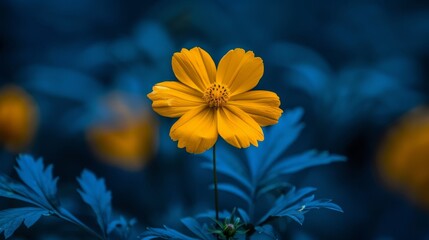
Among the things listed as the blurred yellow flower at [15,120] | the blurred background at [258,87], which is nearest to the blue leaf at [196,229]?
the blurred background at [258,87]

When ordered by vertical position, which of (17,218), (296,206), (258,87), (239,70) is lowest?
(17,218)

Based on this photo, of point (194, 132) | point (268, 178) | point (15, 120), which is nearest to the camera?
point (194, 132)

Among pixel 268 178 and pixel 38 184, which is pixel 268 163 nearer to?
pixel 268 178

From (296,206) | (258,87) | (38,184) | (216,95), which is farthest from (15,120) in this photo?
(296,206)

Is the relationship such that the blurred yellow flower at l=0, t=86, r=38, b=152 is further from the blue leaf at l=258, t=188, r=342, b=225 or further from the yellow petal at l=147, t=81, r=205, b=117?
the blue leaf at l=258, t=188, r=342, b=225

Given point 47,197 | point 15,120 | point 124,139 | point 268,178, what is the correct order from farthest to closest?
point 124,139
point 15,120
point 268,178
point 47,197

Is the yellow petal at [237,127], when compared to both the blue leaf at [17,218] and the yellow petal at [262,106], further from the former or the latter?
the blue leaf at [17,218]
